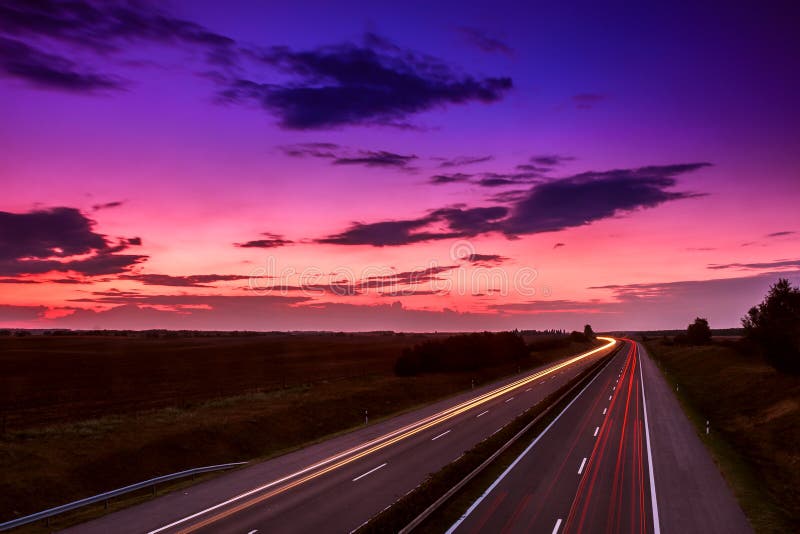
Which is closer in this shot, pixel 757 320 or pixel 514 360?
pixel 757 320

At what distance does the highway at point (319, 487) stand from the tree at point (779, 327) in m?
30.3

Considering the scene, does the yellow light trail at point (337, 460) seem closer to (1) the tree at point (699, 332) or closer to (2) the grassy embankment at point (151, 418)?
(2) the grassy embankment at point (151, 418)

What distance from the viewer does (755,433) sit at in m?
32.5

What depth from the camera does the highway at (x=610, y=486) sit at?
17.1m

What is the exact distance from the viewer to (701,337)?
420 feet

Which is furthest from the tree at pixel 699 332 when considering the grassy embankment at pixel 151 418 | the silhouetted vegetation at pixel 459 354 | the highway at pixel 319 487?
the highway at pixel 319 487

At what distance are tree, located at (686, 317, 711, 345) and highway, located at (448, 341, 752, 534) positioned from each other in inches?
4241

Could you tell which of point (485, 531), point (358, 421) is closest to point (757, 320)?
point (358, 421)

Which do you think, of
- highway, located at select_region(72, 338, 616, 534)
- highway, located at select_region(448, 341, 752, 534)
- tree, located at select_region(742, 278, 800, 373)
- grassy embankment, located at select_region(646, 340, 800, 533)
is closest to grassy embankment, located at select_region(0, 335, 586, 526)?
highway, located at select_region(72, 338, 616, 534)

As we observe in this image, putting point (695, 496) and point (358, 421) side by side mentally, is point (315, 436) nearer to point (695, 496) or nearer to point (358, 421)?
point (358, 421)

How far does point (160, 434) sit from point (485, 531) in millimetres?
23410

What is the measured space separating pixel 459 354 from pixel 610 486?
62901 mm

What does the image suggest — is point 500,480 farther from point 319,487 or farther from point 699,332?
point 699,332

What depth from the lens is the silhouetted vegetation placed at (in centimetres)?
7574
